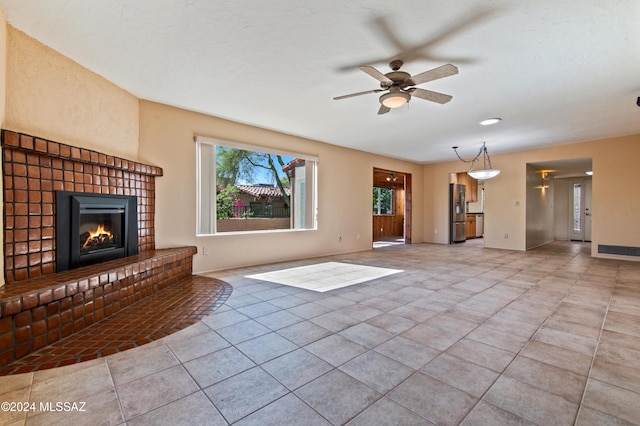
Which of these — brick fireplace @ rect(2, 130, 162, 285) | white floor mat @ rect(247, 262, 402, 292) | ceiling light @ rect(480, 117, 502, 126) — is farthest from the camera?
ceiling light @ rect(480, 117, 502, 126)

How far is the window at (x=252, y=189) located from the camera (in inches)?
174

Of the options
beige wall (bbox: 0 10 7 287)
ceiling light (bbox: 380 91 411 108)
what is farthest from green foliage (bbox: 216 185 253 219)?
ceiling light (bbox: 380 91 411 108)

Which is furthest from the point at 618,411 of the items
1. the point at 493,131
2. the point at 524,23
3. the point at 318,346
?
the point at 493,131

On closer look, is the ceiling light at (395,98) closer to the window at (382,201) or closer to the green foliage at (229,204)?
the green foliage at (229,204)

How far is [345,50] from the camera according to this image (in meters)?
2.61

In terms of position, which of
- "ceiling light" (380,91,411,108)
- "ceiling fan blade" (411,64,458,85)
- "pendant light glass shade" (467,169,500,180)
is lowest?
"pendant light glass shade" (467,169,500,180)

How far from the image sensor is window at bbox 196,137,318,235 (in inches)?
174

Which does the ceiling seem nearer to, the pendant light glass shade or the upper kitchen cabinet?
the pendant light glass shade

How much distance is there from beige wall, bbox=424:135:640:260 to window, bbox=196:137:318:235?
468cm

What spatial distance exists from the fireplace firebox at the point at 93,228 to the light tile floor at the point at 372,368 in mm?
1302

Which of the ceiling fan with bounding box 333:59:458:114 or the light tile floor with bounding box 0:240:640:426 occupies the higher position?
the ceiling fan with bounding box 333:59:458:114

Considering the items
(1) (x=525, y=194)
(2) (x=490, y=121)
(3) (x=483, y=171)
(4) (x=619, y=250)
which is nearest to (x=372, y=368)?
(2) (x=490, y=121)

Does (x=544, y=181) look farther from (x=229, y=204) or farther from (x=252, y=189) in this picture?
(x=229, y=204)

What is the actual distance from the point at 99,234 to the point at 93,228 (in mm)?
96
